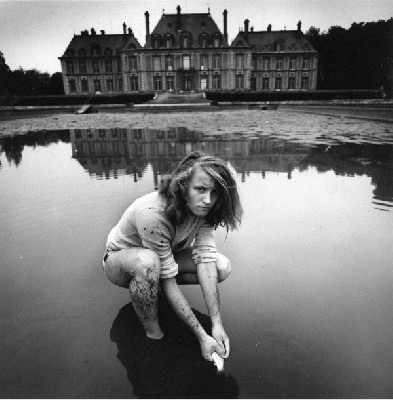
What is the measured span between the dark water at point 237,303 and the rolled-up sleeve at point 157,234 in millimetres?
454

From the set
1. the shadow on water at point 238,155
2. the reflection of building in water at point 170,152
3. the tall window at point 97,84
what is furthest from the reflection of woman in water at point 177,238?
the tall window at point 97,84

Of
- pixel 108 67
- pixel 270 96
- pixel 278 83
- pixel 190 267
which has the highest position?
pixel 108 67

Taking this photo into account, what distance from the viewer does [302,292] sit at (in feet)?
8.18

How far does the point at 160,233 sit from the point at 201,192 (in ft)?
1.09

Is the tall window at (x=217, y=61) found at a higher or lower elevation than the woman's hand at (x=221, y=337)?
higher

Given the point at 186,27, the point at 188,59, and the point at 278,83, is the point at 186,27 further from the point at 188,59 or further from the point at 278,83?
the point at 278,83

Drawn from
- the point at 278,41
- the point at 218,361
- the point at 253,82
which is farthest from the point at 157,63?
the point at 218,361

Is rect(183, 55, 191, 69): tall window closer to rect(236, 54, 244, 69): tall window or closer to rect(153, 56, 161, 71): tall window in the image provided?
rect(153, 56, 161, 71): tall window

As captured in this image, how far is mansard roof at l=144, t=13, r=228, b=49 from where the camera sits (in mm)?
53500

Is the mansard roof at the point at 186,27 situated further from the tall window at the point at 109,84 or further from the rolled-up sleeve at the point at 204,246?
the rolled-up sleeve at the point at 204,246

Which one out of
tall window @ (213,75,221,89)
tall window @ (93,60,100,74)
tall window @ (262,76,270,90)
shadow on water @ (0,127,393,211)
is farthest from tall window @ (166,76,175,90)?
shadow on water @ (0,127,393,211)

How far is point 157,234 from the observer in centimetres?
197

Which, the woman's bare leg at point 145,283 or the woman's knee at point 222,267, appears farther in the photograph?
the woman's knee at point 222,267

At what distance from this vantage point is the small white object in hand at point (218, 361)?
1.80m
